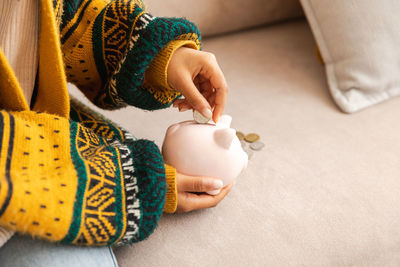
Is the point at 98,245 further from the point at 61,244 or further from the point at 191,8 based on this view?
the point at 191,8

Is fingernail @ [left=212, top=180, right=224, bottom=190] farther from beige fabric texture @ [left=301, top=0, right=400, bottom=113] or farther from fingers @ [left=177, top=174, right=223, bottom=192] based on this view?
beige fabric texture @ [left=301, top=0, right=400, bottom=113]

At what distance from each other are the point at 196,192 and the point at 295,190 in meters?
0.16

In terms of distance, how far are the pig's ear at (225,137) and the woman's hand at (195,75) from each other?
43 millimetres

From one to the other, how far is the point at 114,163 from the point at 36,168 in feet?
0.30

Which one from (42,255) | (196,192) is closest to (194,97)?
(196,192)

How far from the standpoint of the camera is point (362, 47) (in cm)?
80

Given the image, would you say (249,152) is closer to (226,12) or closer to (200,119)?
(200,119)

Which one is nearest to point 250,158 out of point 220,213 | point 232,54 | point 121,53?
point 220,213

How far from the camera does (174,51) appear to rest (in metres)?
0.58

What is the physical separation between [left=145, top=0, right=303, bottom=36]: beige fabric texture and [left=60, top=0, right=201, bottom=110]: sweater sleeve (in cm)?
32

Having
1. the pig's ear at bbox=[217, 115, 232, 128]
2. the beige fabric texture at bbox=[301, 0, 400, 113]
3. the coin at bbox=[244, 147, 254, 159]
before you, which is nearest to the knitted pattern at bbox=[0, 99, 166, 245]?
the pig's ear at bbox=[217, 115, 232, 128]

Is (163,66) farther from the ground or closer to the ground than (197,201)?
farther from the ground

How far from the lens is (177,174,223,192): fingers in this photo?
0.51m

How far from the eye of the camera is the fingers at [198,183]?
1.69 feet
